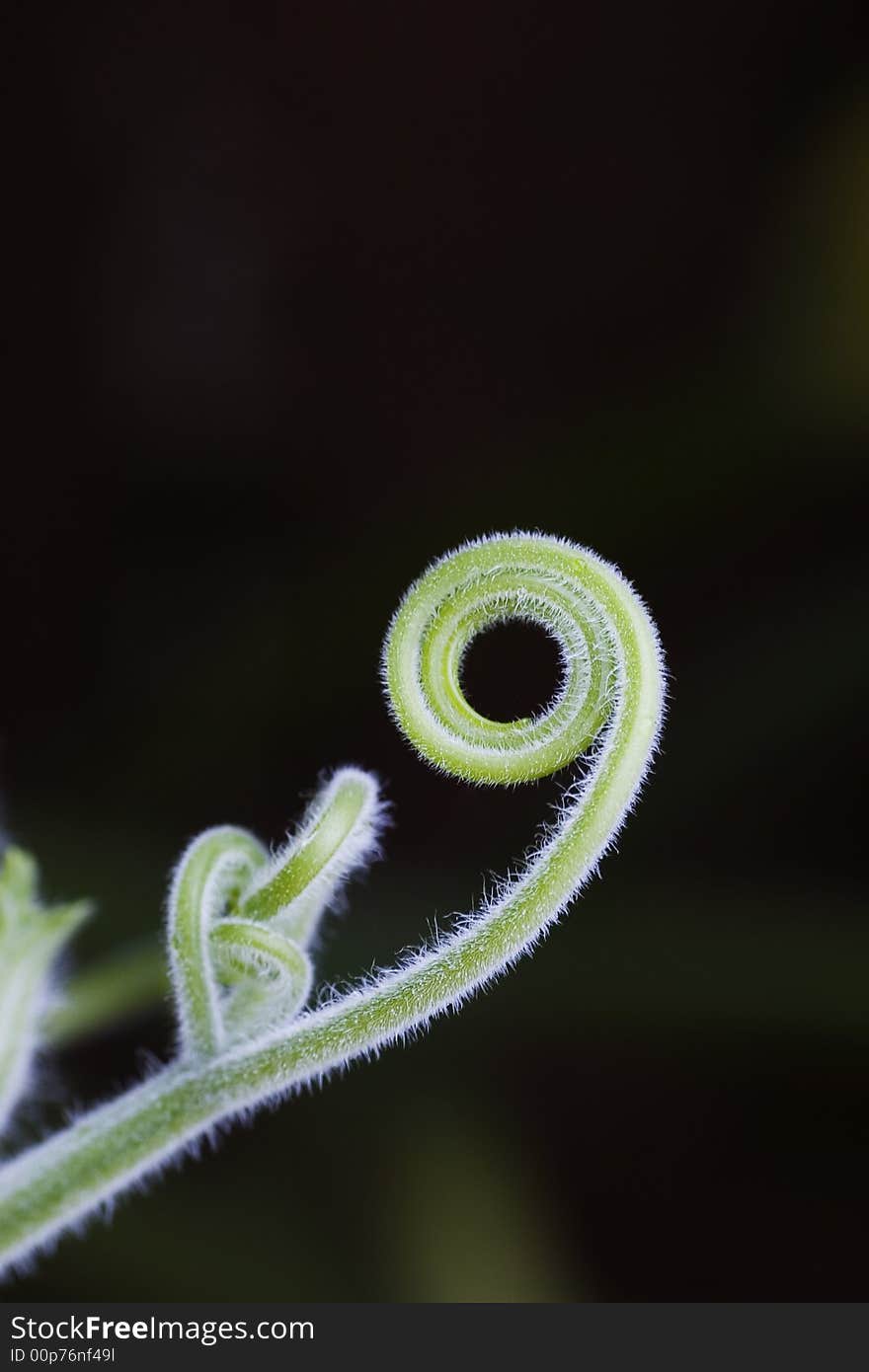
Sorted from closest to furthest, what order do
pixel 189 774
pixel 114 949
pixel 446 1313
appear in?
1. pixel 446 1313
2. pixel 114 949
3. pixel 189 774

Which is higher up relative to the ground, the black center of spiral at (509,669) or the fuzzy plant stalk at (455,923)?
the black center of spiral at (509,669)

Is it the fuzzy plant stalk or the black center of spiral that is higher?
the black center of spiral

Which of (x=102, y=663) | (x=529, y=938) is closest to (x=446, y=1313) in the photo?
(x=529, y=938)

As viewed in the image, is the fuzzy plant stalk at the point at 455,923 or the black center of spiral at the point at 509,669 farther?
the black center of spiral at the point at 509,669

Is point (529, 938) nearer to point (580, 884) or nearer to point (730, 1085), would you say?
point (580, 884)

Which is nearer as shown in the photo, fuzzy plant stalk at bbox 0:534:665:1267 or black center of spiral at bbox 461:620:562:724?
fuzzy plant stalk at bbox 0:534:665:1267
